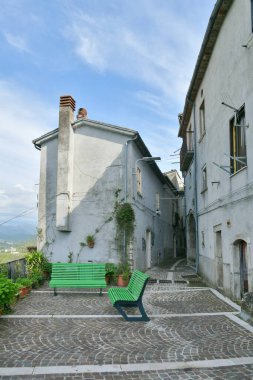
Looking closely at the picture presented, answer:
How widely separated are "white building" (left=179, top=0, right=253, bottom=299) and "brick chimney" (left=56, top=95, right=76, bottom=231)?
221 inches

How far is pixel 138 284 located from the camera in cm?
754

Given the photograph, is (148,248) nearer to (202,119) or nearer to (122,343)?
(202,119)

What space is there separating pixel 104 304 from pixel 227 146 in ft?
19.3

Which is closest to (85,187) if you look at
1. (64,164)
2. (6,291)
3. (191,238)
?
(64,164)

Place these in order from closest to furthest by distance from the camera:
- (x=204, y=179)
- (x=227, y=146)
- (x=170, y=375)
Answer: (x=170, y=375) < (x=227, y=146) < (x=204, y=179)

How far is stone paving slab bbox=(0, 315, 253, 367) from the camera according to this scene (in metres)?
5.05

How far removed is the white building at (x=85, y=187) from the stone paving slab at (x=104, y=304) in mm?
3430

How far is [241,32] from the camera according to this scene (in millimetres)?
8648

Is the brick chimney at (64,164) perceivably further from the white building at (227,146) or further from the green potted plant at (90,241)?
the white building at (227,146)

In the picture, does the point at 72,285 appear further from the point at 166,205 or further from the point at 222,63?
the point at 166,205

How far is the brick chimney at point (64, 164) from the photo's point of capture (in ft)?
44.9

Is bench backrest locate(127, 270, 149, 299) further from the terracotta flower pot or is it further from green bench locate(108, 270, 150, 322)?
the terracotta flower pot

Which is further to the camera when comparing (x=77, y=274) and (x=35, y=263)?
(x=35, y=263)

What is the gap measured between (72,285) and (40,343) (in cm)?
419
